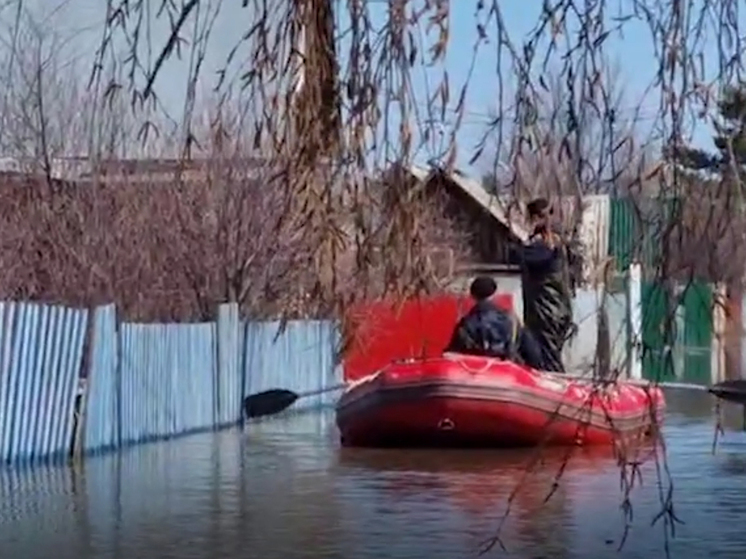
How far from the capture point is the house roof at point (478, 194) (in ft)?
26.0

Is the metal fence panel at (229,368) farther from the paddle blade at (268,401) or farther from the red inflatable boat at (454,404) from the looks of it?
the red inflatable boat at (454,404)

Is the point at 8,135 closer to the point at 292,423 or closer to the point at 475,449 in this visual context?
the point at 292,423

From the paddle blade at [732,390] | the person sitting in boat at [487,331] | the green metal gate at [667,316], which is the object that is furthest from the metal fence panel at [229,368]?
the green metal gate at [667,316]

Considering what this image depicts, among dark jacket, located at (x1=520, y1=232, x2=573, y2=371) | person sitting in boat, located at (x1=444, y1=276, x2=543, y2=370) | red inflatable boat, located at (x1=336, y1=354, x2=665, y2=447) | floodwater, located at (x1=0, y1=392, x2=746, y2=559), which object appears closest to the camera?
dark jacket, located at (x1=520, y1=232, x2=573, y2=371)

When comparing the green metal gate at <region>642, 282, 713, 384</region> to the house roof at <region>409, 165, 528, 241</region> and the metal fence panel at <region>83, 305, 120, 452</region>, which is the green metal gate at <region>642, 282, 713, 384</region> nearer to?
the house roof at <region>409, 165, 528, 241</region>

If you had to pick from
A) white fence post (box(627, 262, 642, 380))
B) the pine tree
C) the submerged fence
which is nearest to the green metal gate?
white fence post (box(627, 262, 642, 380))

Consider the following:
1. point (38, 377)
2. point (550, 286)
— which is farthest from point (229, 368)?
point (550, 286)

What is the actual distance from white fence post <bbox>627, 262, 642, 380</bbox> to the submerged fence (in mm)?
6024

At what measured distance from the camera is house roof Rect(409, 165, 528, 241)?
7.93 m

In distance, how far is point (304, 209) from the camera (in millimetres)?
8039

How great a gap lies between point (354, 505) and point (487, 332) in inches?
219

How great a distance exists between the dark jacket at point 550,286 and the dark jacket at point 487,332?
672 centimetres

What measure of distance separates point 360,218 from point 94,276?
56.4 feet

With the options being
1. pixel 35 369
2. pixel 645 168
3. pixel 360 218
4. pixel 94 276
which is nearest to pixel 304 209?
pixel 360 218
